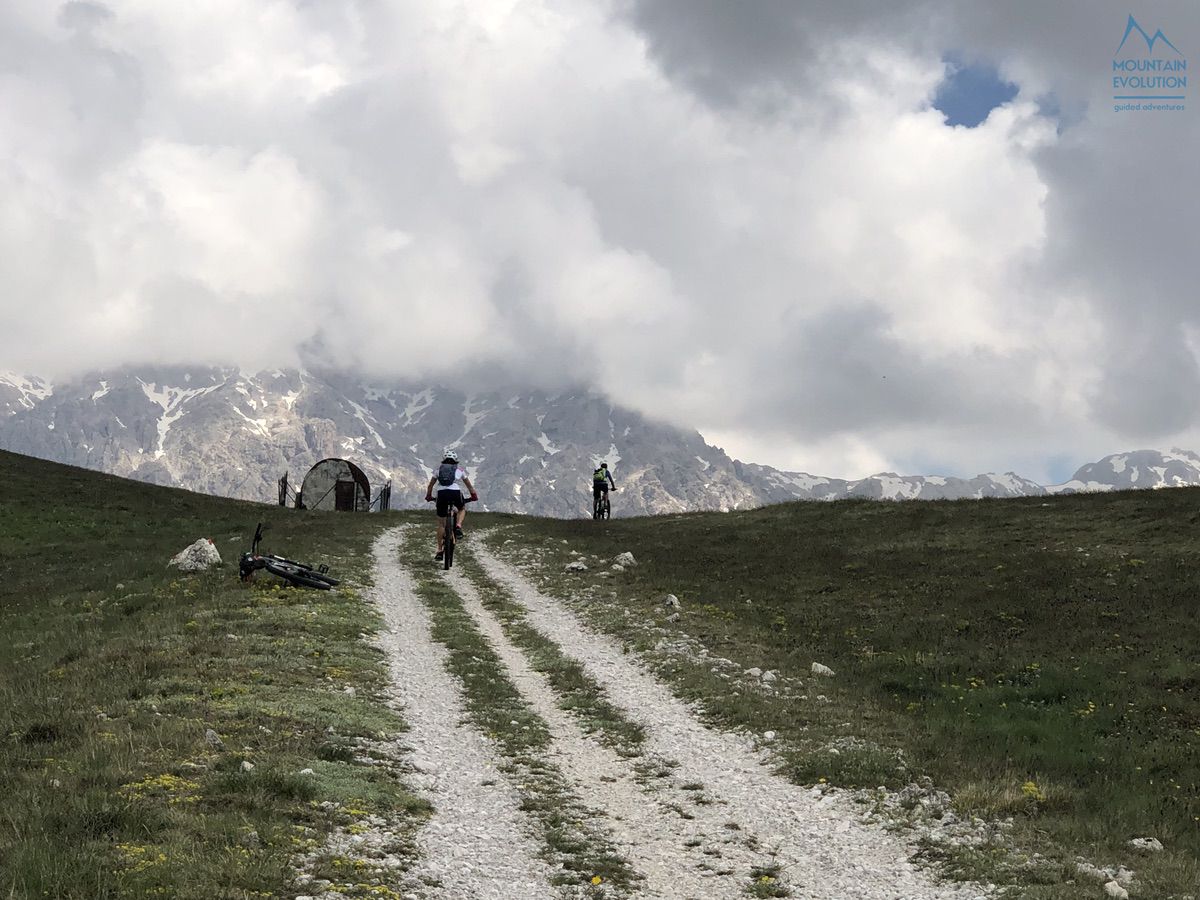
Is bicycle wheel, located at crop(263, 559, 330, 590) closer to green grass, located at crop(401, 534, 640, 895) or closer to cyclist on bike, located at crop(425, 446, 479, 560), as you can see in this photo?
green grass, located at crop(401, 534, 640, 895)

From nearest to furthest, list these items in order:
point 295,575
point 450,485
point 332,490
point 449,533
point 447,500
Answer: point 295,575
point 447,500
point 450,485
point 449,533
point 332,490

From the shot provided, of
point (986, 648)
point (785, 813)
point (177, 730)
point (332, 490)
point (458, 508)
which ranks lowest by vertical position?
point (785, 813)

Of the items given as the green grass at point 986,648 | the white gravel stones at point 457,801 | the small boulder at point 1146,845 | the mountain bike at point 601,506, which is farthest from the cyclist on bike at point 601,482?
the small boulder at point 1146,845

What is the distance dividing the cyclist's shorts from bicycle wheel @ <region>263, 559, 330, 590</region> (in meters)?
6.66

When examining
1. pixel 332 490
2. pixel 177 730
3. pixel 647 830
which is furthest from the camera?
pixel 332 490

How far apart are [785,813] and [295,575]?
18.6m

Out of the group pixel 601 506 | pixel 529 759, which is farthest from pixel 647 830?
pixel 601 506

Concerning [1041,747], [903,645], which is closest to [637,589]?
[903,645]

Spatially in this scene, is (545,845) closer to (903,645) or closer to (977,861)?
(977,861)

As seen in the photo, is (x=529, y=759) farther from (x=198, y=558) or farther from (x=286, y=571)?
(x=198, y=558)

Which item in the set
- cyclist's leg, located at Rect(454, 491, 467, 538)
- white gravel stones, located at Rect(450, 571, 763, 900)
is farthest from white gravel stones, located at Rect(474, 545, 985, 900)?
cyclist's leg, located at Rect(454, 491, 467, 538)

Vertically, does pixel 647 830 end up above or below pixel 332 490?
below

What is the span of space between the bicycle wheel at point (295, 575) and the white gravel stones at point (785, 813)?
10991 mm

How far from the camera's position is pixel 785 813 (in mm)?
12312
